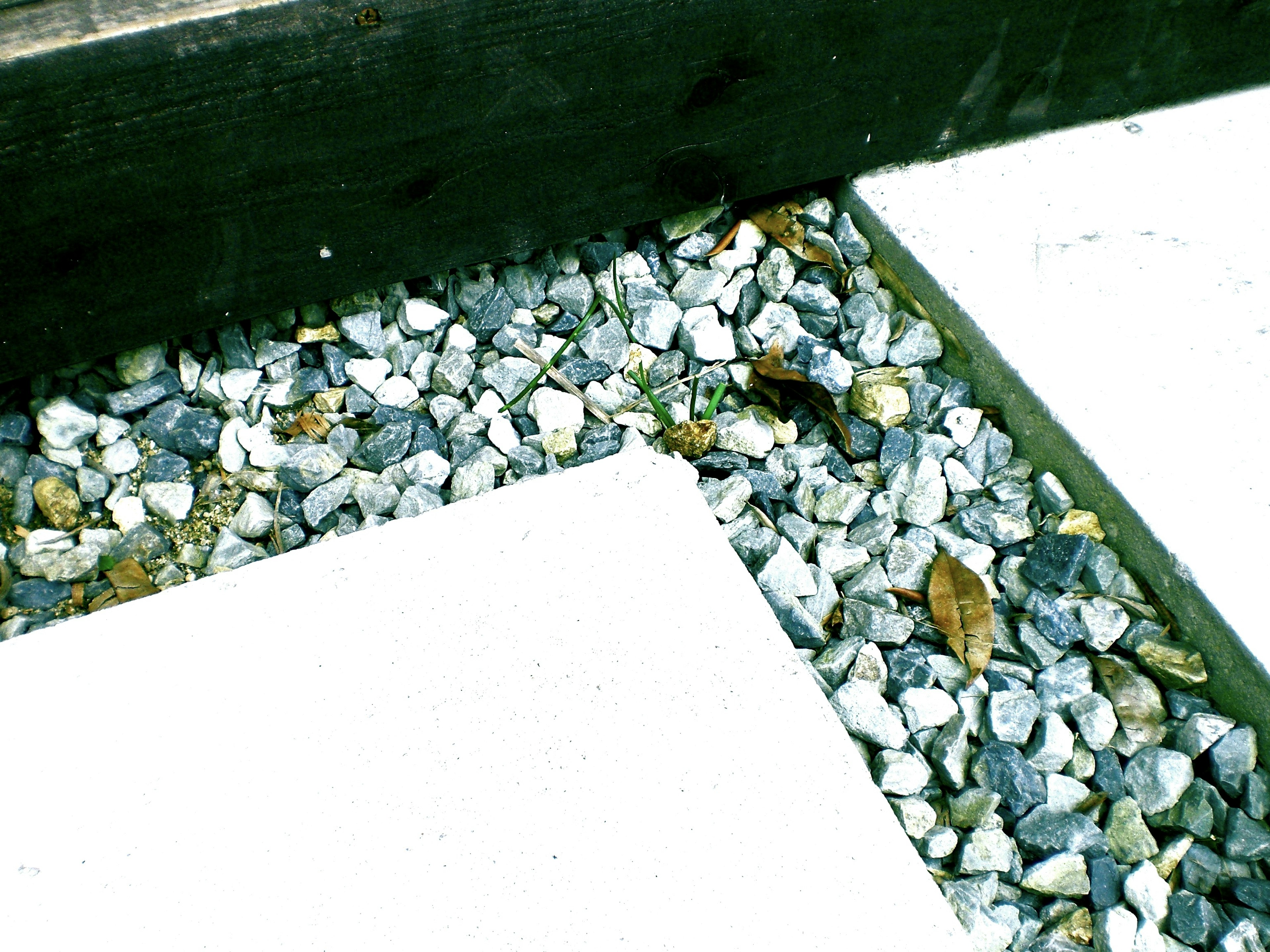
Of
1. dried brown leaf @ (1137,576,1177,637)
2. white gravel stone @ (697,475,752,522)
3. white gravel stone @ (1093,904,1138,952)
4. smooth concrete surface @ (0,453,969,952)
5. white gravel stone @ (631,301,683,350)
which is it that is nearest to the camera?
smooth concrete surface @ (0,453,969,952)

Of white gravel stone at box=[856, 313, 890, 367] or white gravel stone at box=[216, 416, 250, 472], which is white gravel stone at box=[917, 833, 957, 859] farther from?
white gravel stone at box=[216, 416, 250, 472]

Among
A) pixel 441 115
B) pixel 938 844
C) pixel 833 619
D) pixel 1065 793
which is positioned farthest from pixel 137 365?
pixel 1065 793

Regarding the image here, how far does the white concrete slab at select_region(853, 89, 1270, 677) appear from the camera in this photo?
140 centimetres

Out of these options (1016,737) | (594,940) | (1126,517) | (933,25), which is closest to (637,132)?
(933,25)

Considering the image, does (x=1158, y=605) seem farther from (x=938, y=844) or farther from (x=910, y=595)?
(x=938, y=844)

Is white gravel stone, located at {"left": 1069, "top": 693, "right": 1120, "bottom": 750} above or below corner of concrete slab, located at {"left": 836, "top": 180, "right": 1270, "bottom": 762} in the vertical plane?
below

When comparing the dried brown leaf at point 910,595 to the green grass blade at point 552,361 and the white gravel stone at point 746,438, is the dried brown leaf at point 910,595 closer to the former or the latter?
the white gravel stone at point 746,438

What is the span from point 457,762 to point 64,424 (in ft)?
3.16

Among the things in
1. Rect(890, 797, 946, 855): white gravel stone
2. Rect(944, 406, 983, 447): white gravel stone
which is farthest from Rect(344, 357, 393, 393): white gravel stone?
Rect(890, 797, 946, 855): white gravel stone

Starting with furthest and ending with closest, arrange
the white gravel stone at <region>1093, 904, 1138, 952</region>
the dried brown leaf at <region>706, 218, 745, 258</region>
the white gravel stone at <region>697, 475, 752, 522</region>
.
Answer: the dried brown leaf at <region>706, 218, 745, 258</region>, the white gravel stone at <region>697, 475, 752, 522</region>, the white gravel stone at <region>1093, 904, 1138, 952</region>

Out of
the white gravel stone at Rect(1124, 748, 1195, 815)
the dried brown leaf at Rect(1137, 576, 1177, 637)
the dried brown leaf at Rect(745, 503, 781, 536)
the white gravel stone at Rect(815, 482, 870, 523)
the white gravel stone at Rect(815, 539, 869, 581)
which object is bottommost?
the white gravel stone at Rect(1124, 748, 1195, 815)

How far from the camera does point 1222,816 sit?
125 cm

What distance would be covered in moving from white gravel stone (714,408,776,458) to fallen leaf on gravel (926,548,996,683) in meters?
0.32

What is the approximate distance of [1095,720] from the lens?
1.32m
